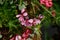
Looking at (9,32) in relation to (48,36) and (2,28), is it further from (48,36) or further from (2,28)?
(48,36)

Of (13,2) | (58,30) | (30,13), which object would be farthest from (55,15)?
(13,2)

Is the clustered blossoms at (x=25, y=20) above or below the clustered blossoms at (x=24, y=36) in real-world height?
above

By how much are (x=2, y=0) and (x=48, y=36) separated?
51 cm

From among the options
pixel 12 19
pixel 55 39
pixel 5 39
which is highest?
pixel 12 19

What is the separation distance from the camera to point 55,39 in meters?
2.18

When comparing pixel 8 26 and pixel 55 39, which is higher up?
pixel 8 26

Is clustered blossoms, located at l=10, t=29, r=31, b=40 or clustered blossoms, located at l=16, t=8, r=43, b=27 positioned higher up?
clustered blossoms, located at l=16, t=8, r=43, b=27

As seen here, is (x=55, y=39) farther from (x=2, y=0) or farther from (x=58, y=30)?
(x=2, y=0)

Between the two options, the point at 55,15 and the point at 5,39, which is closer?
the point at 5,39

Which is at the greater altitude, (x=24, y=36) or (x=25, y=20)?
(x=25, y=20)

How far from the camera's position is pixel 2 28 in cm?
192

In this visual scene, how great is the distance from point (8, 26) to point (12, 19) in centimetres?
7

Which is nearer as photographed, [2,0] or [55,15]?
[2,0]

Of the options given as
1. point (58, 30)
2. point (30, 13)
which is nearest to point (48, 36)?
A: point (58, 30)
